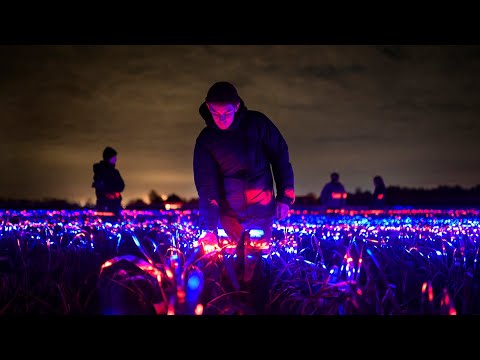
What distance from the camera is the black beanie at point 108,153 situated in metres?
9.79

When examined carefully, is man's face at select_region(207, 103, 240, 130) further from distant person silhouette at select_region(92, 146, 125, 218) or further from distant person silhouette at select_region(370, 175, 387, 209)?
distant person silhouette at select_region(370, 175, 387, 209)

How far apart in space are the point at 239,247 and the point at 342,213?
1045 centimetres

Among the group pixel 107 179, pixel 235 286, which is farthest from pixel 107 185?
pixel 235 286

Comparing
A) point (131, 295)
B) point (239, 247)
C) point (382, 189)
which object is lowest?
point (131, 295)

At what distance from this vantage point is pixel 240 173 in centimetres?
520

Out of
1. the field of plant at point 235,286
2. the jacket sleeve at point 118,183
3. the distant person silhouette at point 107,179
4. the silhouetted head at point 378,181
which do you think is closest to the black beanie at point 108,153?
the distant person silhouette at point 107,179

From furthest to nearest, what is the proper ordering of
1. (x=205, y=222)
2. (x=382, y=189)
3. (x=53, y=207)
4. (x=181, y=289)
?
(x=53, y=207) < (x=382, y=189) < (x=205, y=222) < (x=181, y=289)

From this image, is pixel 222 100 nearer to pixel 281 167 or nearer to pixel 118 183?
pixel 281 167

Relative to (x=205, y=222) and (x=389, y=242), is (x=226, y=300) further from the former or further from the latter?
(x=389, y=242)

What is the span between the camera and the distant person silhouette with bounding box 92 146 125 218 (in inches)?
386

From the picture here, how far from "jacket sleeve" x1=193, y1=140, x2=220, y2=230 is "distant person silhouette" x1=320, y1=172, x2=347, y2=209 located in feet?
29.4

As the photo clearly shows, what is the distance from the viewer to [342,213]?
47.6ft

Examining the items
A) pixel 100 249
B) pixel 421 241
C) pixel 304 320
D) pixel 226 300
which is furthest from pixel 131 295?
pixel 421 241

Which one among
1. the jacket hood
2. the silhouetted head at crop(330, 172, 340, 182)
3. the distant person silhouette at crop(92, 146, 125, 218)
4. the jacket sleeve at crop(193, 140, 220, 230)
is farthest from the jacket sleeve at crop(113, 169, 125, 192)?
the silhouetted head at crop(330, 172, 340, 182)
